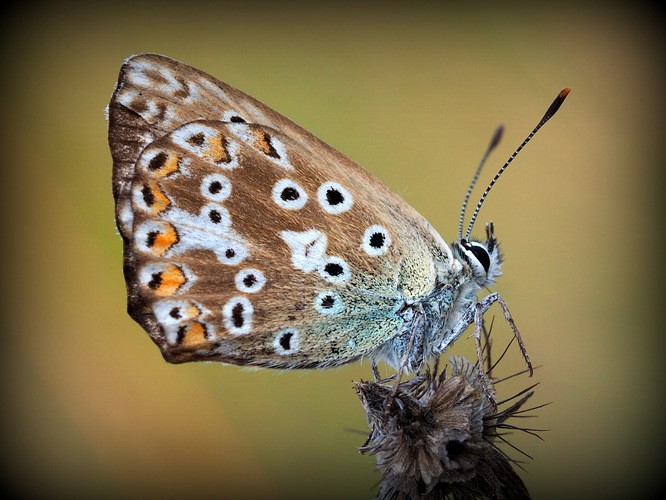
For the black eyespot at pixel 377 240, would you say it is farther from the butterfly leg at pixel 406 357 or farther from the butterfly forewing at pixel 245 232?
the butterfly leg at pixel 406 357

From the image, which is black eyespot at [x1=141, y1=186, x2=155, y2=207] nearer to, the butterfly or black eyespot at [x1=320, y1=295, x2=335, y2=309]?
the butterfly

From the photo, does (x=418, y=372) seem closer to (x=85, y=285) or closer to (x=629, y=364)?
(x=629, y=364)

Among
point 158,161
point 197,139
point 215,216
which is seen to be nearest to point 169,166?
point 158,161

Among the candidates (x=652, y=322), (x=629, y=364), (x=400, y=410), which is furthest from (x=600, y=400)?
(x=400, y=410)

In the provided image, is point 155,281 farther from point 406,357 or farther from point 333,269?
point 406,357

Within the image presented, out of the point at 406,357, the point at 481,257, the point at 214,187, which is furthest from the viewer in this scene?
the point at 481,257

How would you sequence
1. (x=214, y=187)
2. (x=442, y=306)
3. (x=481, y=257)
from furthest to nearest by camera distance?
(x=481, y=257) → (x=442, y=306) → (x=214, y=187)
